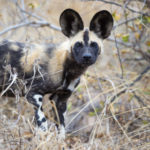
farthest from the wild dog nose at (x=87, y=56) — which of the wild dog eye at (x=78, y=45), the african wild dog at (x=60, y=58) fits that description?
the wild dog eye at (x=78, y=45)

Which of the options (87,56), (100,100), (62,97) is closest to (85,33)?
(87,56)

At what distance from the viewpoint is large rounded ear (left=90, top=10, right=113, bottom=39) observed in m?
3.41

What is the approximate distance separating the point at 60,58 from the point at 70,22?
0.41 m

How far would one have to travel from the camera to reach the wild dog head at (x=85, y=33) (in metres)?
3.31

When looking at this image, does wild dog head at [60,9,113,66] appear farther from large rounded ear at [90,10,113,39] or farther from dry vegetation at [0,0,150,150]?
dry vegetation at [0,0,150,150]

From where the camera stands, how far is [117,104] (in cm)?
451

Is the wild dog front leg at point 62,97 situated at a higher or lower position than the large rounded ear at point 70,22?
lower

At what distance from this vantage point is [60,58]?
3.45m

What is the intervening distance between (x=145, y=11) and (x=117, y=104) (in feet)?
4.45

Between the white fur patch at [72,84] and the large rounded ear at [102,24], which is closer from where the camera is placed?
the large rounded ear at [102,24]

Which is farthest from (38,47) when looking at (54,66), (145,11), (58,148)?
(145,11)

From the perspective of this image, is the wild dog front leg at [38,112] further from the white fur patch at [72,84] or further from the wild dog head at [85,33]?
the wild dog head at [85,33]

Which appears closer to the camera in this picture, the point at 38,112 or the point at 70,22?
the point at 38,112

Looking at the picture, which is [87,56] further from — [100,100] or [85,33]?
[100,100]
